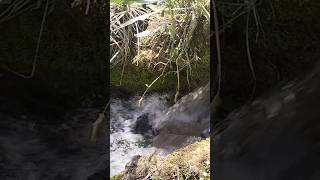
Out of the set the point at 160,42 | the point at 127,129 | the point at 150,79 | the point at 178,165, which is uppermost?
the point at 160,42

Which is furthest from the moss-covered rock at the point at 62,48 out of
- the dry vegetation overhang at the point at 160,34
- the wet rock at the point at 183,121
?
the wet rock at the point at 183,121

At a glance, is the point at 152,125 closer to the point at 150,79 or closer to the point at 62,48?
the point at 150,79

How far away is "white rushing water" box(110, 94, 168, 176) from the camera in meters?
1.33

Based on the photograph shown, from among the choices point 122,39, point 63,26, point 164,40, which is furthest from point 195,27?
point 63,26

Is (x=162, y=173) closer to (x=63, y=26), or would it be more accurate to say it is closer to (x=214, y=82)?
(x=214, y=82)

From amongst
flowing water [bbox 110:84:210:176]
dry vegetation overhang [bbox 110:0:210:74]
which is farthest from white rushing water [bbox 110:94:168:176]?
dry vegetation overhang [bbox 110:0:210:74]

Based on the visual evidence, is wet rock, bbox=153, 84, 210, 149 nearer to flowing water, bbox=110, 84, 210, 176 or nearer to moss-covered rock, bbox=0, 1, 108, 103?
flowing water, bbox=110, 84, 210, 176

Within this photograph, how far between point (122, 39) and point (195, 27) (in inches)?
8.5

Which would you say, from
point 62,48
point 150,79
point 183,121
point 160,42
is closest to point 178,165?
point 183,121

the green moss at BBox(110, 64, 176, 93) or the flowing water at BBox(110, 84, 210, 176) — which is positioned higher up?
the green moss at BBox(110, 64, 176, 93)

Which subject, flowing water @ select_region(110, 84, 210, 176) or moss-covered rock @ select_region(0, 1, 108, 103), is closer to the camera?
moss-covered rock @ select_region(0, 1, 108, 103)

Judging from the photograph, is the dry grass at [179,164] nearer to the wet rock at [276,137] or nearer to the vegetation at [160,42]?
the wet rock at [276,137]

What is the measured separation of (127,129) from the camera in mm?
1338

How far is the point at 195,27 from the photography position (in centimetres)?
132
